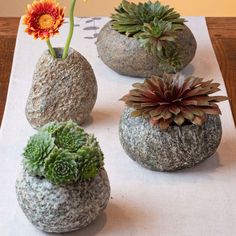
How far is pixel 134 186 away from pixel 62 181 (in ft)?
0.61

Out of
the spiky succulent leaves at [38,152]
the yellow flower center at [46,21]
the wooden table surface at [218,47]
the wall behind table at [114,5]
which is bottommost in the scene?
the wall behind table at [114,5]

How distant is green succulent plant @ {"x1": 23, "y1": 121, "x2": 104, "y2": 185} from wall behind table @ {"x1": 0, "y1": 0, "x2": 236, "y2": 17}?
1533 millimetres

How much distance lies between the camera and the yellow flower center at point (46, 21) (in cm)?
111

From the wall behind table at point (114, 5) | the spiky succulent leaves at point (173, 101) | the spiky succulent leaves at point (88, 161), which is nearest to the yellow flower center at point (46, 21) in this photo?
the spiky succulent leaves at point (173, 101)

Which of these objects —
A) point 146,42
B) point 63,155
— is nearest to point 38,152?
point 63,155

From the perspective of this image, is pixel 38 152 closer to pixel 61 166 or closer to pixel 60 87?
pixel 61 166

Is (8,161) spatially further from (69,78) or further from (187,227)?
(187,227)

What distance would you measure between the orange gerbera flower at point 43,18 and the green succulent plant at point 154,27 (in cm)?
24

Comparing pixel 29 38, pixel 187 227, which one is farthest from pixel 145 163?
pixel 29 38

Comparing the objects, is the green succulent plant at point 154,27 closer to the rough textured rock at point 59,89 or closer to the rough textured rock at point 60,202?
the rough textured rock at point 59,89

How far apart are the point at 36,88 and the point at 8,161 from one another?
14 centimetres

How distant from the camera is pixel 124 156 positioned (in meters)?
1.13

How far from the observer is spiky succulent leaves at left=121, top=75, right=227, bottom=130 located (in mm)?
1042

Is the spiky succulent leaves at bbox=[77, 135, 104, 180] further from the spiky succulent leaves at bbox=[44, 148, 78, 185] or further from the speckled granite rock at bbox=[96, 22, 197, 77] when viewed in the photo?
the speckled granite rock at bbox=[96, 22, 197, 77]
